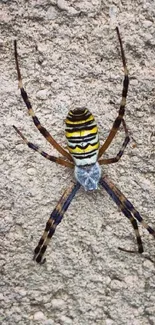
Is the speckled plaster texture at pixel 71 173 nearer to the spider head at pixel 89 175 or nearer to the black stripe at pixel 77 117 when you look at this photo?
the spider head at pixel 89 175

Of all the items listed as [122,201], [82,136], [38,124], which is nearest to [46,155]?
[38,124]

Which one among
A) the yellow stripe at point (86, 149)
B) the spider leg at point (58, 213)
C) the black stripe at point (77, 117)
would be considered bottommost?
the spider leg at point (58, 213)

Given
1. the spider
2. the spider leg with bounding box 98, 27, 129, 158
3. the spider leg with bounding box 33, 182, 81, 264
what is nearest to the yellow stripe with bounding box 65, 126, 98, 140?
the spider

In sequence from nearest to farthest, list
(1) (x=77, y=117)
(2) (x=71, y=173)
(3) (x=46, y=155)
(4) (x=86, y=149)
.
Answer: (1) (x=77, y=117), (4) (x=86, y=149), (3) (x=46, y=155), (2) (x=71, y=173)

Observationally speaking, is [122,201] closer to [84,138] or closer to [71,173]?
[71,173]

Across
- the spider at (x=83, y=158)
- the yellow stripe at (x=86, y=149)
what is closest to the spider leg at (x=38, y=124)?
the spider at (x=83, y=158)

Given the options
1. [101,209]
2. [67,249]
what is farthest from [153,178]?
[67,249]
